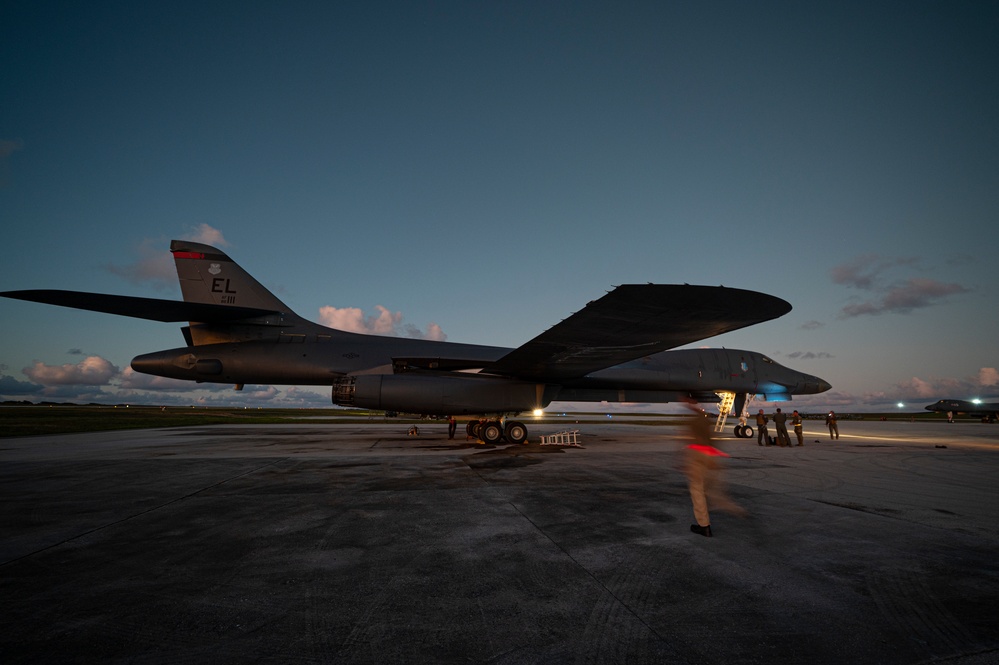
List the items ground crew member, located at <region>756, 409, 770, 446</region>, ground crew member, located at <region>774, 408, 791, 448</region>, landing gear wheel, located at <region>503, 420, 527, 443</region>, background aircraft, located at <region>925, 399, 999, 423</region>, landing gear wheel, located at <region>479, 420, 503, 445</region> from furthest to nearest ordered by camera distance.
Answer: background aircraft, located at <region>925, 399, 999, 423</region>
ground crew member, located at <region>756, 409, 770, 446</region>
ground crew member, located at <region>774, 408, 791, 448</region>
landing gear wheel, located at <region>479, 420, 503, 445</region>
landing gear wheel, located at <region>503, 420, 527, 443</region>

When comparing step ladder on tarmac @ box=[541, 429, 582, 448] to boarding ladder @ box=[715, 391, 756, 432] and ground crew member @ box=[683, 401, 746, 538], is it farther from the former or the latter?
ground crew member @ box=[683, 401, 746, 538]

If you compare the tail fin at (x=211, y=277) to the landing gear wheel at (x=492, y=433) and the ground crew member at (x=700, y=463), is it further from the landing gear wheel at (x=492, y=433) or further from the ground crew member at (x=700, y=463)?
the ground crew member at (x=700, y=463)

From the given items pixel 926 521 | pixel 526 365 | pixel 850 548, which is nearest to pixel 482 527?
pixel 850 548

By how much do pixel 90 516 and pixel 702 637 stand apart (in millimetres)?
6318

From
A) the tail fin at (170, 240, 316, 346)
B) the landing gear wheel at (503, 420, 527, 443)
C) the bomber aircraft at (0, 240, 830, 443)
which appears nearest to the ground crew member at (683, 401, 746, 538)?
the bomber aircraft at (0, 240, 830, 443)

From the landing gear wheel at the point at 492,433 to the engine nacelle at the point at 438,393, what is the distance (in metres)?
1.11

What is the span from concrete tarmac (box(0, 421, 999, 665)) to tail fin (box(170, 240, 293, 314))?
7594mm

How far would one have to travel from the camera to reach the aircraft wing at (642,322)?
6.38 meters

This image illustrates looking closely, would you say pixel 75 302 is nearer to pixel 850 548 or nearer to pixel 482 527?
pixel 482 527

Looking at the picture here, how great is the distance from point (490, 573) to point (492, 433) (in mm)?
10973

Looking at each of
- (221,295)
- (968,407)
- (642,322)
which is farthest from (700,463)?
(968,407)

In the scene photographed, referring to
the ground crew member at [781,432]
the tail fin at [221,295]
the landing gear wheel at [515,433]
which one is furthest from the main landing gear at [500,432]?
the ground crew member at [781,432]

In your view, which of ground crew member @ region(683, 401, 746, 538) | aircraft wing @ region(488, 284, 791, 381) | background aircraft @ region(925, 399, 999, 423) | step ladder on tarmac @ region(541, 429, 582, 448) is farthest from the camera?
background aircraft @ region(925, 399, 999, 423)

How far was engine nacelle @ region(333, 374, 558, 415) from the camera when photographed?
12.6 m
